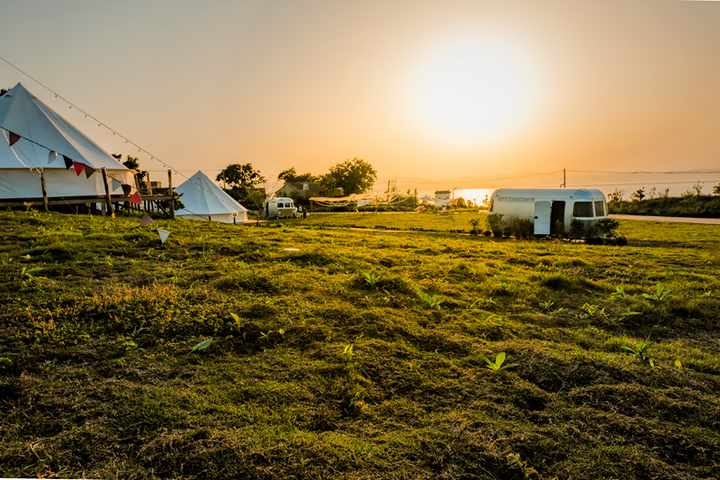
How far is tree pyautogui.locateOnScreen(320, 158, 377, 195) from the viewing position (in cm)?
6016

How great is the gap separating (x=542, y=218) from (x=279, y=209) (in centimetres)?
2241

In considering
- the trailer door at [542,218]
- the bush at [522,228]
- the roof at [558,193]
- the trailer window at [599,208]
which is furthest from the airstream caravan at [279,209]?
the trailer window at [599,208]

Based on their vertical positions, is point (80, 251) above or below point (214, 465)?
above

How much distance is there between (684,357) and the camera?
3990 mm

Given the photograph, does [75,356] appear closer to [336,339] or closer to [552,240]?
[336,339]

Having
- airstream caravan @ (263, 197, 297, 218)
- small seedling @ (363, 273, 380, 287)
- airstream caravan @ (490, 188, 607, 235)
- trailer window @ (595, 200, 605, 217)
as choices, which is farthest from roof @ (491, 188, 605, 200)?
airstream caravan @ (263, 197, 297, 218)

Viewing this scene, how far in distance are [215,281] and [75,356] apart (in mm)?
2210

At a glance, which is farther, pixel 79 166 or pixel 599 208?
pixel 599 208

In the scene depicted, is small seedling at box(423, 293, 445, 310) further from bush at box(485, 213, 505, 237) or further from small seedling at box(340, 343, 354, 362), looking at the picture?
bush at box(485, 213, 505, 237)

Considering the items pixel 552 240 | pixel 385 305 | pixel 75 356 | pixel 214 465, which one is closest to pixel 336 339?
pixel 385 305

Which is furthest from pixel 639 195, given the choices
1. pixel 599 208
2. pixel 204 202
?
pixel 204 202

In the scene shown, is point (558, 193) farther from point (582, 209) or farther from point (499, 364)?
point (499, 364)

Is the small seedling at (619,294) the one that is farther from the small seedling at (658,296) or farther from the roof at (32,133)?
the roof at (32,133)

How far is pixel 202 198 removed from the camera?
2569 cm
